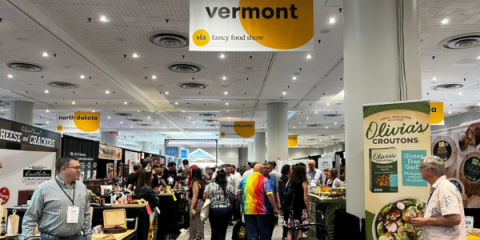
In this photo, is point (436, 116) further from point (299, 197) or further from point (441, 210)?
point (441, 210)

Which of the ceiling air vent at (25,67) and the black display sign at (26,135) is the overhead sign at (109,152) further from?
the ceiling air vent at (25,67)

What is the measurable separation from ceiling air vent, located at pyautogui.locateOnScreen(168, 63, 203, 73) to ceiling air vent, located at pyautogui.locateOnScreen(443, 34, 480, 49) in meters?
6.76

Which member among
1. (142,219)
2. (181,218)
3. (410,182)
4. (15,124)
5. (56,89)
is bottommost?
(181,218)

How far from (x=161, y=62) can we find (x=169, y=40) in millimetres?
2053

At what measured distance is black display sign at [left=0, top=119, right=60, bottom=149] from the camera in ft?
15.0

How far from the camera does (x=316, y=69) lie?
11.3 m

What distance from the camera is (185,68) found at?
10.9 meters

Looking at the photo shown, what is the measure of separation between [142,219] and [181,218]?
4.33 m

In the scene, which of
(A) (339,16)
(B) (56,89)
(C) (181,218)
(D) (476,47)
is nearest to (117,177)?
(C) (181,218)

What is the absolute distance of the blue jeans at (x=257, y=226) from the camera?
538 centimetres

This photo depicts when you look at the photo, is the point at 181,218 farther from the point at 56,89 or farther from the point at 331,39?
the point at 56,89

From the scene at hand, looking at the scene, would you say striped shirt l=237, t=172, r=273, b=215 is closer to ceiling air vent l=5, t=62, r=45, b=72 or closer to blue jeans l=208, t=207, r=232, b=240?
blue jeans l=208, t=207, r=232, b=240

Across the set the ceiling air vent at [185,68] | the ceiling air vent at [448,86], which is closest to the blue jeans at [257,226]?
the ceiling air vent at [185,68]

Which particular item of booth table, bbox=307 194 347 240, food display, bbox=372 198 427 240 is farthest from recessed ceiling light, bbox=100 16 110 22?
food display, bbox=372 198 427 240
